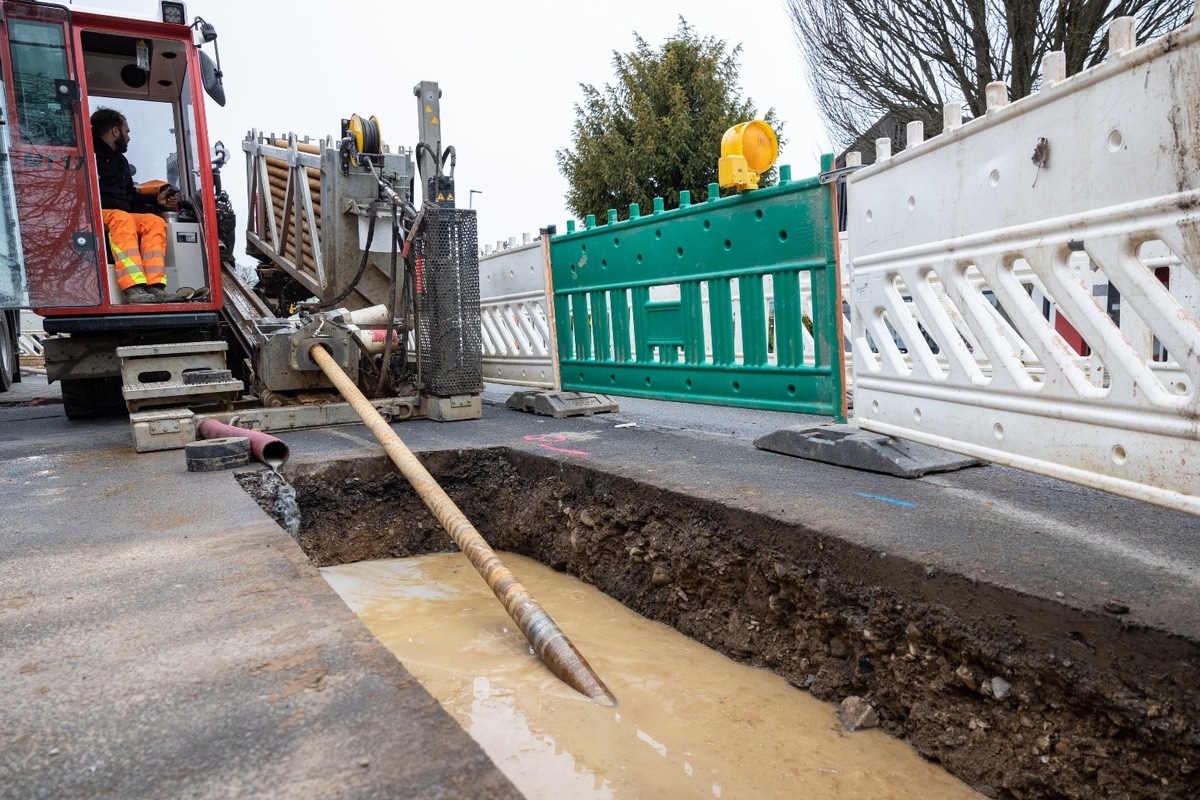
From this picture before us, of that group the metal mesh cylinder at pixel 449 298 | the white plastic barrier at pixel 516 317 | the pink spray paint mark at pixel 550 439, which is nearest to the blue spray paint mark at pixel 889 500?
the pink spray paint mark at pixel 550 439

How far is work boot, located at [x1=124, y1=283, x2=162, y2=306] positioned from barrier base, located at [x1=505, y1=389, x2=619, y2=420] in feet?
9.32

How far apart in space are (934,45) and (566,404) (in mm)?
8396

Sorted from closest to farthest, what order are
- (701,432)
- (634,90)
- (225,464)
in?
1. (225,464)
2. (701,432)
3. (634,90)

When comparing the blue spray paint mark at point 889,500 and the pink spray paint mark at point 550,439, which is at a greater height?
the pink spray paint mark at point 550,439

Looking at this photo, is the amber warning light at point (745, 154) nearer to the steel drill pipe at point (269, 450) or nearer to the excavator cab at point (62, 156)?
the steel drill pipe at point (269, 450)

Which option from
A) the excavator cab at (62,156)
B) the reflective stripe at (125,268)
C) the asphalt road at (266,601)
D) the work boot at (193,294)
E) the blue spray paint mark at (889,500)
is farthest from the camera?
the work boot at (193,294)

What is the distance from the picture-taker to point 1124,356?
92.7 inches

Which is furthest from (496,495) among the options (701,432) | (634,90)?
(634,90)

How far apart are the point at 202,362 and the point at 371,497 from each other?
180cm

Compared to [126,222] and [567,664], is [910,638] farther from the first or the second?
[126,222]

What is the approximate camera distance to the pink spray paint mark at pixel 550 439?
15.4ft

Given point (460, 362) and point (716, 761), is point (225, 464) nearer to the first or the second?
point (460, 362)

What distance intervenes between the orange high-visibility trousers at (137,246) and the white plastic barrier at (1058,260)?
491cm

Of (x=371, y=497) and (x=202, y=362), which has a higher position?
(x=202, y=362)
